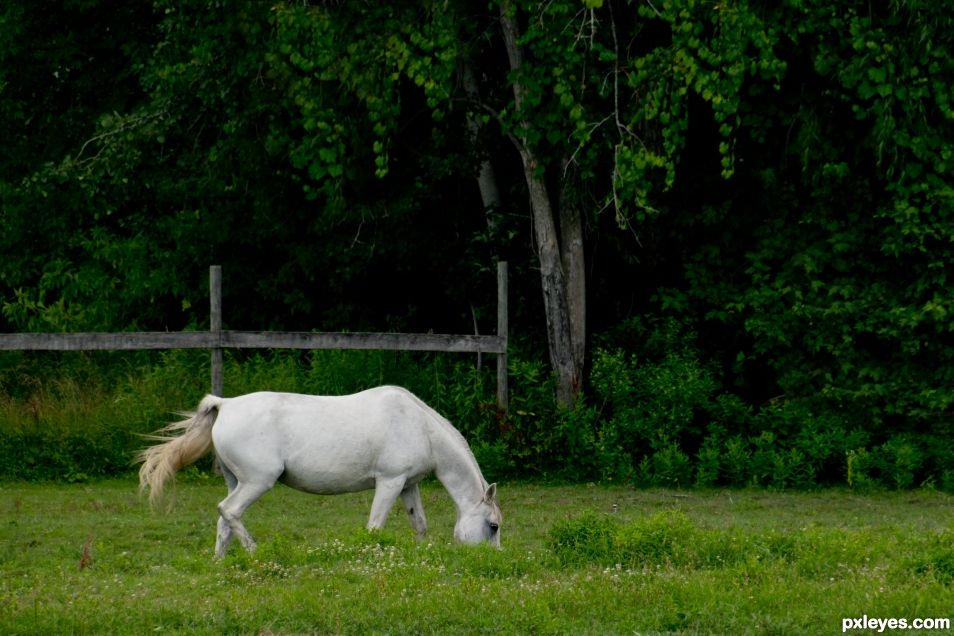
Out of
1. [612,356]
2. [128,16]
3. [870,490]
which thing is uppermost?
[128,16]

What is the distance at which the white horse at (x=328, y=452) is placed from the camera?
10.1m

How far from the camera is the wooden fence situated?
50.4 ft

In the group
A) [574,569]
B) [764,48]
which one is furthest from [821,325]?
[574,569]

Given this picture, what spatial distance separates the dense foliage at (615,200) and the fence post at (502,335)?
0.29 meters

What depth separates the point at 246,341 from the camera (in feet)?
51.5

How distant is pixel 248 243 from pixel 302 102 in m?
4.34

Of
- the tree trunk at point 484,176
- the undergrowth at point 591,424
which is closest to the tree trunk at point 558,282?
the undergrowth at point 591,424

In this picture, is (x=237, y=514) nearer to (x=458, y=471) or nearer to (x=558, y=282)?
(x=458, y=471)

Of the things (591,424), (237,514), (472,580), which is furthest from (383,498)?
(591,424)

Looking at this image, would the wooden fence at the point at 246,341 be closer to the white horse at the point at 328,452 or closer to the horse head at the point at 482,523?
the white horse at the point at 328,452

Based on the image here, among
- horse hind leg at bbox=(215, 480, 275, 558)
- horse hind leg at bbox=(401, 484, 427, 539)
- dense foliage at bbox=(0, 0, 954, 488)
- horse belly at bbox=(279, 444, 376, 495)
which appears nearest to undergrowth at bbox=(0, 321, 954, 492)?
dense foliage at bbox=(0, 0, 954, 488)

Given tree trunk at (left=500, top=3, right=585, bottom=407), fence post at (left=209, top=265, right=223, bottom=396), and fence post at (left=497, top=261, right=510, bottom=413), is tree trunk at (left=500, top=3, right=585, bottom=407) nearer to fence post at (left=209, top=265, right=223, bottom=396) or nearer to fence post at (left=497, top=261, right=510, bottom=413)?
fence post at (left=497, top=261, right=510, bottom=413)

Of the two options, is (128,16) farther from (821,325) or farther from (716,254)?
(821,325)

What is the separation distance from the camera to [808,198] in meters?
16.5
